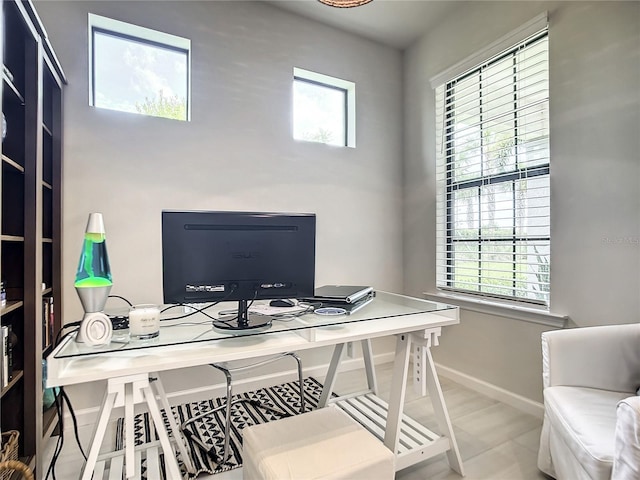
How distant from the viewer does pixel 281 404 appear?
2.37 m

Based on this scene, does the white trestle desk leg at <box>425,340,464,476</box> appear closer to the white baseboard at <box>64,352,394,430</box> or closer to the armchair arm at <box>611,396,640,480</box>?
the armchair arm at <box>611,396,640,480</box>

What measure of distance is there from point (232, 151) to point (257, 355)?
1750 millimetres

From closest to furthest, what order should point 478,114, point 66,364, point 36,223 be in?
point 66,364
point 36,223
point 478,114

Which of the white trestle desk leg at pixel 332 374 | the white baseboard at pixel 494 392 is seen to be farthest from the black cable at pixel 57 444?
the white baseboard at pixel 494 392

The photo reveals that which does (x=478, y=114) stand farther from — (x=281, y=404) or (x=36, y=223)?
(x=36, y=223)

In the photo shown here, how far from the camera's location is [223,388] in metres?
2.49

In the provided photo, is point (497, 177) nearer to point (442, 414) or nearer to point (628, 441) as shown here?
point (442, 414)

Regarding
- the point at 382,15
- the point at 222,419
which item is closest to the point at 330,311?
the point at 222,419

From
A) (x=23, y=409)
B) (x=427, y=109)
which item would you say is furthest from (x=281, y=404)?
(x=427, y=109)

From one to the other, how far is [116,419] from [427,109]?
329 cm

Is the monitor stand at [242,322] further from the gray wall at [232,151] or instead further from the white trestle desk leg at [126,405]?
the gray wall at [232,151]

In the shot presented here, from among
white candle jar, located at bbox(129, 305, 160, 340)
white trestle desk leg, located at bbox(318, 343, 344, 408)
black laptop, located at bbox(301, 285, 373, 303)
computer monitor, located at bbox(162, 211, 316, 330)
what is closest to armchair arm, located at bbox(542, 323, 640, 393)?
black laptop, located at bbox(301, 285, 373, 303)

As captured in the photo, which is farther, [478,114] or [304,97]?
[304,97]

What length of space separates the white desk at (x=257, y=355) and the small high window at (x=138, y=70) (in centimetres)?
166
